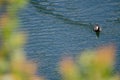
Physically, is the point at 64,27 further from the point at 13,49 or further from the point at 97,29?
the point at 13,49

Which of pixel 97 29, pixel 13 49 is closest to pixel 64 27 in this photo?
pixel 97 29

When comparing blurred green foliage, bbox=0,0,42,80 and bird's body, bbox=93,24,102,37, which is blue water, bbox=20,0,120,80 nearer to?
bird's body, bbox=93,24,102,37

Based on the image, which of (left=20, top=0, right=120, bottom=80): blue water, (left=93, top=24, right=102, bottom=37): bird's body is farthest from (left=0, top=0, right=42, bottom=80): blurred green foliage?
(left=93, top=24, right=102, bottom=37): bird's body

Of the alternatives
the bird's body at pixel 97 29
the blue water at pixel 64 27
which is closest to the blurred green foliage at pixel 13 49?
the blue water at pixel 64 27

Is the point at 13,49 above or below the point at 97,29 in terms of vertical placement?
above

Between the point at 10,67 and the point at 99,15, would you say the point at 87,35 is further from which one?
the point at 10,67

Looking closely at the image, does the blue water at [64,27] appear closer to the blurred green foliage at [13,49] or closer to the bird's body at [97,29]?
the bird's body at [97,29]

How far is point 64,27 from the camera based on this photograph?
17.4 meters

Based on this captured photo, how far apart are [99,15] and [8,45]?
17852 mm

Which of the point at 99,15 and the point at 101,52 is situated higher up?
the point at 101,52

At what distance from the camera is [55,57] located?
47.1 ft

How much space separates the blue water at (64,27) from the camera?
47.6 feet

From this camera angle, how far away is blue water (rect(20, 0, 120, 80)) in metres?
14.5

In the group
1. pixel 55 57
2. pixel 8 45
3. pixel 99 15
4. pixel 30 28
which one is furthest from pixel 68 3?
pixel 8 45
